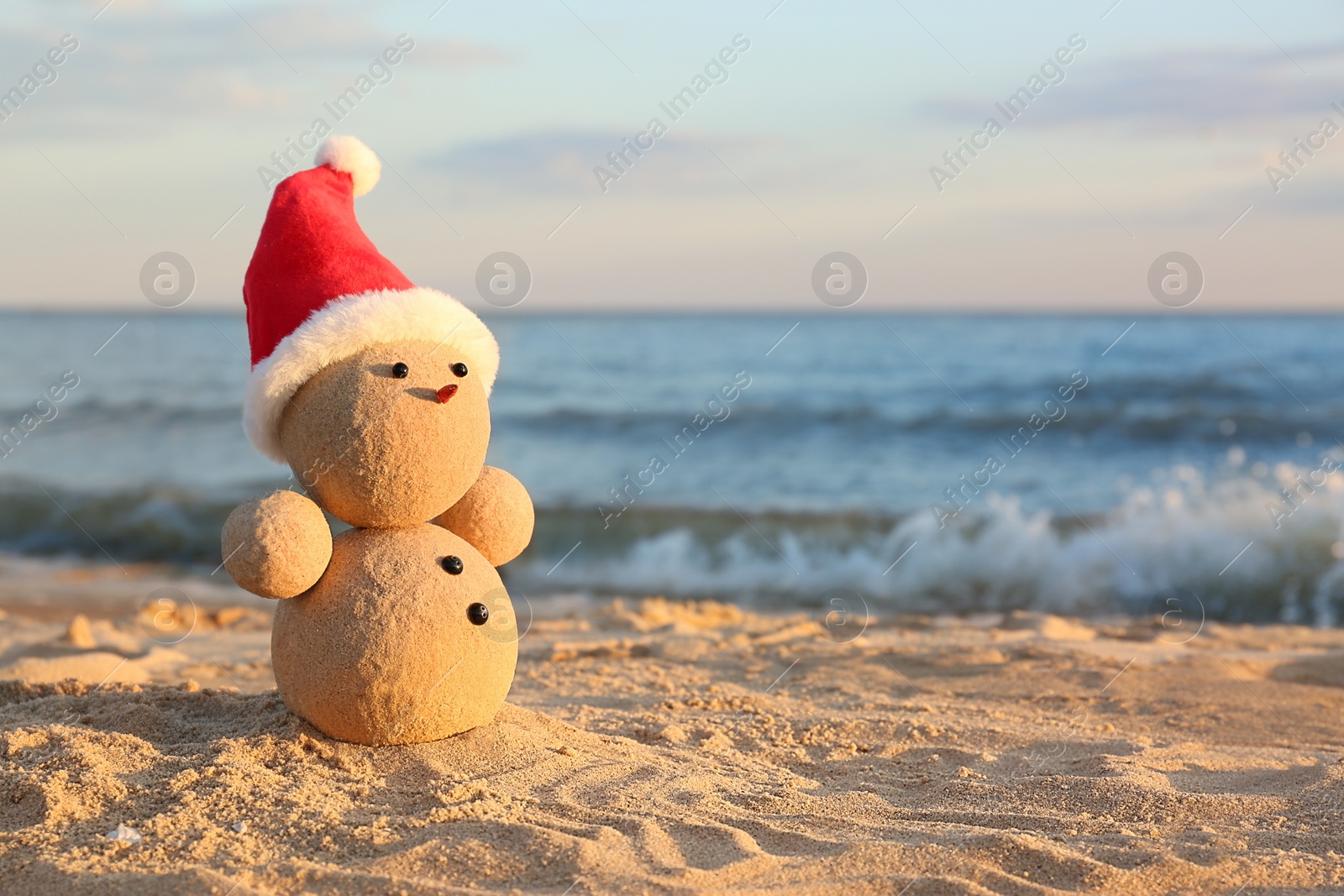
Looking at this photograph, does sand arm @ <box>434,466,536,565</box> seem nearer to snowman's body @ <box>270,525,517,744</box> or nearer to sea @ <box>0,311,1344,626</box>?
snowman's body @ <box>270,525,517,744</box>

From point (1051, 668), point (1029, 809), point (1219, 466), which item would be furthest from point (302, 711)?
point (1219, 466)

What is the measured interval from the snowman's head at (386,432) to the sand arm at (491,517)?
25 centimetres

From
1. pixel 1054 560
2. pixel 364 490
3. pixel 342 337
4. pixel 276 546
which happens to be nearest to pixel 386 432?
pixel 364 490

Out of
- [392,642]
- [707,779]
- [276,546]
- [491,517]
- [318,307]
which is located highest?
[318,307]

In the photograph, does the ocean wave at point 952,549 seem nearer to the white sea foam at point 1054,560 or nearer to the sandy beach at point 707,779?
the white sea foam at point 1054,560

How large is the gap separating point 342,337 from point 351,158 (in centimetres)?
96

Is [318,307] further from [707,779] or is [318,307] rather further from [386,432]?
[707,779]

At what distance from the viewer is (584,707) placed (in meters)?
4.75

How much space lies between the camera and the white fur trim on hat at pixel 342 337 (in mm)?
3488

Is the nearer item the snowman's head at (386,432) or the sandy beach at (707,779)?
the sandy beach at (707,779)

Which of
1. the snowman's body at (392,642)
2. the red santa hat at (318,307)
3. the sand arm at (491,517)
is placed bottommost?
the snowman's body at (392,642)

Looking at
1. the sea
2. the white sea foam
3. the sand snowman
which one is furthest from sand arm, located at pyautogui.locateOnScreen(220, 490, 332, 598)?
the white sea foam

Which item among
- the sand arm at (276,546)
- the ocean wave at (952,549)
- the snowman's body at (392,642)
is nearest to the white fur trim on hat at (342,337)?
the sand arm at (276,546)

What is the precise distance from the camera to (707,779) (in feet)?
12.0
